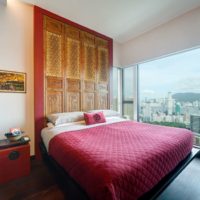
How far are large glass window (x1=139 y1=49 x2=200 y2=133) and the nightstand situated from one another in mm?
3080

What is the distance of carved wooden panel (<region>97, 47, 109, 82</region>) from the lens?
3.69m

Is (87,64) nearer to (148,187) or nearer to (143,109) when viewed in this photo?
(143,109)

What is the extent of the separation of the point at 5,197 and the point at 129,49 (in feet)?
13.7

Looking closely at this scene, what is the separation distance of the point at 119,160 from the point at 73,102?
2199mm

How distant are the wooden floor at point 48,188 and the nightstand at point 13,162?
93mm

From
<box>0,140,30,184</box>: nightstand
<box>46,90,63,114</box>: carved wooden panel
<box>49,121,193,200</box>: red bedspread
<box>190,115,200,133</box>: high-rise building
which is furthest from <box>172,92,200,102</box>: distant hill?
<box>0,140,30,184</box>: nightstand

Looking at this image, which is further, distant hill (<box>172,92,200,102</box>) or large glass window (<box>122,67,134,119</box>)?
large glass window (<box>122,67,134,119</box>)

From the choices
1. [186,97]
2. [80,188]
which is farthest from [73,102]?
[186,97]

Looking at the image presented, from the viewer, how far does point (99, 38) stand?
3.67 m

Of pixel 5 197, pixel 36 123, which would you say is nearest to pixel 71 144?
pixel 5 197

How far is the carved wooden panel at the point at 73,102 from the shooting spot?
10.1 feet

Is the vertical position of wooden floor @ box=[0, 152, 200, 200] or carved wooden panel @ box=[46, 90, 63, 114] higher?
carved wooden panel @ box=[46, 90, 63, 114]

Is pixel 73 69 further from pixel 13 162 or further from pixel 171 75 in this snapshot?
pixel 171 75

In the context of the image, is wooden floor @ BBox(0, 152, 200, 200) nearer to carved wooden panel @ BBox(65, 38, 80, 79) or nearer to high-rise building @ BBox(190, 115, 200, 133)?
high-rise building @ BBox(190, 115, 200, 133)
